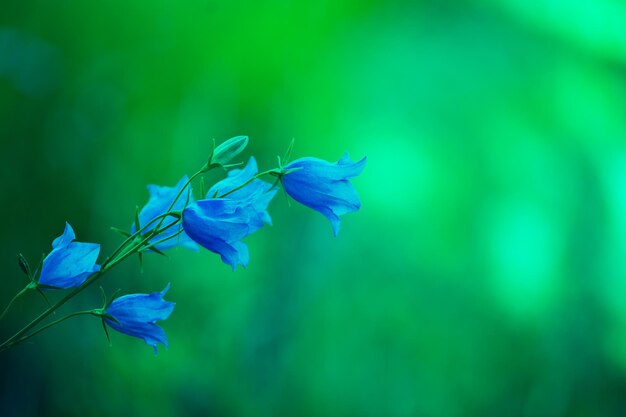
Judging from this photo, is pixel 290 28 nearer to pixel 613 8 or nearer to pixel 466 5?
pixel 466 5

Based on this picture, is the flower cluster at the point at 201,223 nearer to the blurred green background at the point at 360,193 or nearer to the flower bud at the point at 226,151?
the flower bud at the point at 226,151

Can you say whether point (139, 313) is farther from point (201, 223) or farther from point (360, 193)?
point (360, 193)

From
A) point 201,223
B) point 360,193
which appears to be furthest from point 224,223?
point 360,193

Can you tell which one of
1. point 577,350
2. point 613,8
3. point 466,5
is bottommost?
point 577,350

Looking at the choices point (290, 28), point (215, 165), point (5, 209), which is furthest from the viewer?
point (290, 28)

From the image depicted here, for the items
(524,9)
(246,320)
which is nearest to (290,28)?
(524,9)

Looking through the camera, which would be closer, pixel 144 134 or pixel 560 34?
pixel 144 134

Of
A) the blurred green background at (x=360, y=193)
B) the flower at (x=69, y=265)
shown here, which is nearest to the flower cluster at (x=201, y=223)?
the flower at (x=69, y=265)
